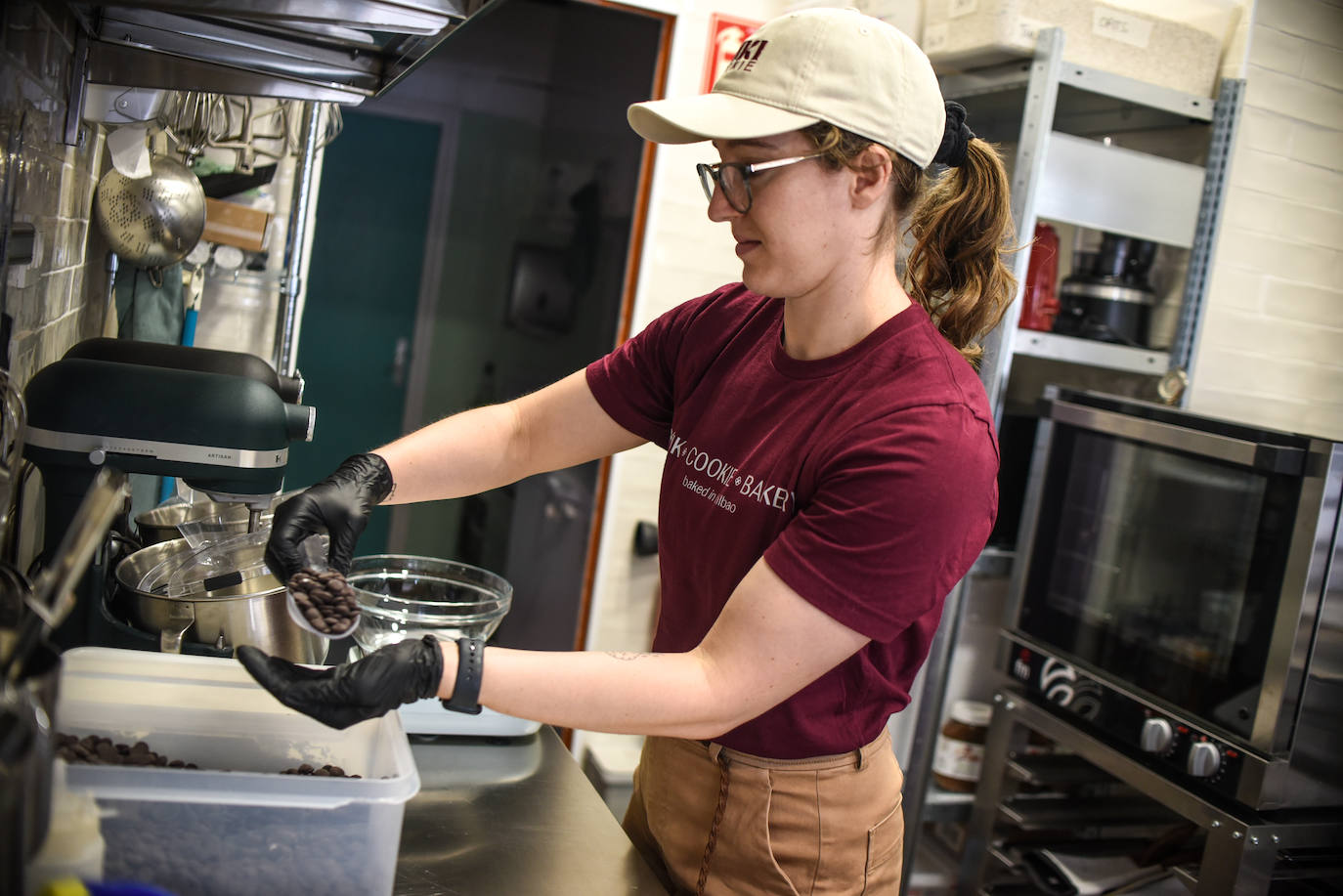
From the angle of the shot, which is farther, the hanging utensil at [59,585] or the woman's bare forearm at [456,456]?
the woman's bare forearm at [456,456]

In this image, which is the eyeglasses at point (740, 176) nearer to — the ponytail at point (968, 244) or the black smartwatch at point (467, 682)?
the ponytail at point (968, 244)

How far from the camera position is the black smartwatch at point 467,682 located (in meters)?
0.98

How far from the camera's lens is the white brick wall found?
8.85 ft

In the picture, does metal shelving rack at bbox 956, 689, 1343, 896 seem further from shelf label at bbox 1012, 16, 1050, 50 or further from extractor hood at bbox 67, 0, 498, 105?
extractor hood at bbox 67, 0, 498, 105

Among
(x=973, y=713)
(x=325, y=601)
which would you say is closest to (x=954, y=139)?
(x=325, y=601)

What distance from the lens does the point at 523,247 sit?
12.4ft

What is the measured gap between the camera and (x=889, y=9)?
2.73 m

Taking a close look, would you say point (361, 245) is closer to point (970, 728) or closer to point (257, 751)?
point (970, 728)

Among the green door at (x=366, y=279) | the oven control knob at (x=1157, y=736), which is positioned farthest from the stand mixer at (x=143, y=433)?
the green door at (x=366, y=279)

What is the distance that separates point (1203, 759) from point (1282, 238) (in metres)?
1.49

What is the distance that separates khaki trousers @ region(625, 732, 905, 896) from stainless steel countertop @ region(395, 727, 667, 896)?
0.09 m

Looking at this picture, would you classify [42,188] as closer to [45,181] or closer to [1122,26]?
[45,181]

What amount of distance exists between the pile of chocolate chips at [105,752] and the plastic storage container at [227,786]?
46 millimetres

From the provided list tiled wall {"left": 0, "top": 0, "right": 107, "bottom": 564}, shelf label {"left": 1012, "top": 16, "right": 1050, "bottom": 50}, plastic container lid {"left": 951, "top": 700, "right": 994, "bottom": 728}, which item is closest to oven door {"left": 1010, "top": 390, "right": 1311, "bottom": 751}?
plastic container lid {"left": 951, "top": 700, "right": 994, "bottom": 728}
